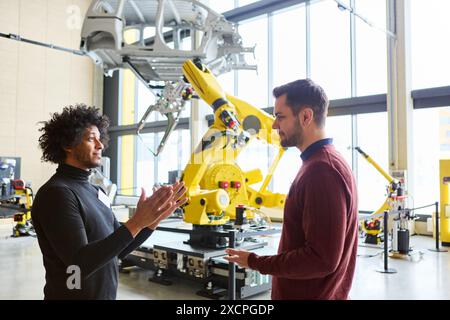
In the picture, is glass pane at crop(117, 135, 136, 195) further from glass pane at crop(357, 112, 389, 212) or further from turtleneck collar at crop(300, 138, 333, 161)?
turtleneck collar at crop(300, 138, 333, 161)

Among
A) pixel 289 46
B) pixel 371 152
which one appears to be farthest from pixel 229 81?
pixel 371 152

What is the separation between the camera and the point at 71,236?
4.71 feet

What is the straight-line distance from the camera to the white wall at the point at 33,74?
12516 millimetres

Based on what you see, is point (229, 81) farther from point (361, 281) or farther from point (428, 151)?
point (361, 281)

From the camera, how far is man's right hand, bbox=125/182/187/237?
146 cm

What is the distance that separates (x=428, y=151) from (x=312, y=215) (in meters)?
8.25

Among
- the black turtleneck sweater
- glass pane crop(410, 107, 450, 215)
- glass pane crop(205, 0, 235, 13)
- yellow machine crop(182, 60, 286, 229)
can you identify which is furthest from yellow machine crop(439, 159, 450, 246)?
glass pane crop(205, 0, 235, 13)

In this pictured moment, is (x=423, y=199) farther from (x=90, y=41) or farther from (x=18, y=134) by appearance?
(x=18, y=134)

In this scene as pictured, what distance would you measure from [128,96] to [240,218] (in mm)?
12690

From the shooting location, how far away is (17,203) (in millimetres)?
8742

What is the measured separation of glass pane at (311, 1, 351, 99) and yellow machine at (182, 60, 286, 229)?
15.1 feet

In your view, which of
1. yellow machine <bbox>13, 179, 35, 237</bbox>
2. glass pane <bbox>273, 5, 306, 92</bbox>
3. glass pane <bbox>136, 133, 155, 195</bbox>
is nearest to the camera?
yellow machine <bbox>13, 179, 35, 237</bbox>

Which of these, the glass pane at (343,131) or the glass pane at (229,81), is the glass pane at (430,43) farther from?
the glass pane at (229,81)

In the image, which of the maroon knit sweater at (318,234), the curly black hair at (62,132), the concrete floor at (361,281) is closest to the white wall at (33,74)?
the concrete floor at (361,281)
